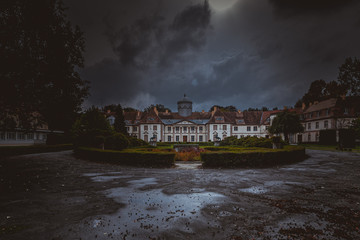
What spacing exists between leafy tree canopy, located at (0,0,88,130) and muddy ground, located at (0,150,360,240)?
331 centimetres

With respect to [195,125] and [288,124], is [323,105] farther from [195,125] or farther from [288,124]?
[195,125]

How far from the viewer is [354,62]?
68.4 ft

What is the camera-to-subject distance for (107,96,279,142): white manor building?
60688mm

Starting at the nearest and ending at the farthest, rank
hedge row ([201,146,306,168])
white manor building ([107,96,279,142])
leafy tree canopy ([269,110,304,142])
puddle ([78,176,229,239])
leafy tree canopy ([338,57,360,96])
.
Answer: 1. puddle ([78,176,229,239])
2. hedge row ([201,146,306,168])
3. leafy tree canopy ([338,57,360,96])
4. leafy tree canopy ([269,110,304,142])
5. white manor building ([107,96,279,142])

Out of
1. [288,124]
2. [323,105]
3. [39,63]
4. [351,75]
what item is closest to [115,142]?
[39,63]

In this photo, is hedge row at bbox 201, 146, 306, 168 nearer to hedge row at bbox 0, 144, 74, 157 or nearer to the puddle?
the puddle

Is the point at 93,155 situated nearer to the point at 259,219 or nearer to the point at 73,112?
the point at 73,112

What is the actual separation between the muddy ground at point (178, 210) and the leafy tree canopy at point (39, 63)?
3.31 metres

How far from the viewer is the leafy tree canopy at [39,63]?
832 centimetres

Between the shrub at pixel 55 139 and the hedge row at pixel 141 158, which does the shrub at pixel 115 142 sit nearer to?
the hedge row at pixel 141 158

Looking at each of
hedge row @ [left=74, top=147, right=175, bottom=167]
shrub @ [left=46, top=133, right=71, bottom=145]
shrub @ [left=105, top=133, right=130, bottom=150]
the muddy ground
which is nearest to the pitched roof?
hedge row @ [left=74, top=147, right=175, bottom=167]

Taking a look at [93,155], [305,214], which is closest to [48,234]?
[305,214]

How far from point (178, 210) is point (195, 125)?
188 ft

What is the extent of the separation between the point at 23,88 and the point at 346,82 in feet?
86.7
